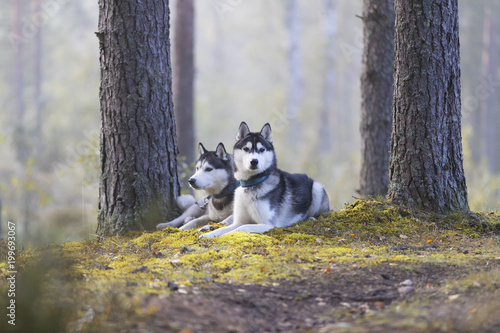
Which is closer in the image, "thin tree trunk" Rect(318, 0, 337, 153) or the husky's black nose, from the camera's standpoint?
the husky's black nose

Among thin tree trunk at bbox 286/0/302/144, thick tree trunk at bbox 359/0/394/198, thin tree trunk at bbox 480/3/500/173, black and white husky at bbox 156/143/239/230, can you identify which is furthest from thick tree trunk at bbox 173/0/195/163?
thin tree trunk at bbox 480/3/500/173

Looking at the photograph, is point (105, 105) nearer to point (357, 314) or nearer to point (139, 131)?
point (139, 131)

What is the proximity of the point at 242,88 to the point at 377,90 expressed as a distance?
43.4 m

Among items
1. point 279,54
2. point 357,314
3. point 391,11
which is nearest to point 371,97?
point 391,11

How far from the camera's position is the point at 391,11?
8859mm

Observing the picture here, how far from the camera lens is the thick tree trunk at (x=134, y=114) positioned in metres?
6.54

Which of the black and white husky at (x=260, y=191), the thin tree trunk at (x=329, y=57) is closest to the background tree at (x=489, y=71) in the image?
the thin tree trunk at (x=329, y=57)

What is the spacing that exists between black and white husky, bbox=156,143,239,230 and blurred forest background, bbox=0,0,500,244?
2.90 m

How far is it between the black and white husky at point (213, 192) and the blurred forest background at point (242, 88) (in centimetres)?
290

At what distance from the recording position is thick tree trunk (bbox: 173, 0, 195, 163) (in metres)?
12.0

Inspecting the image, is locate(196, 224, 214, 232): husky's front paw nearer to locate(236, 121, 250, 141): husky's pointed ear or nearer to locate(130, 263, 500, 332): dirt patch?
locate(236, 121, 250, 141): husky's pointed ear

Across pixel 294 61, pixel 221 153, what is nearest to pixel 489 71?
pixel 294 61

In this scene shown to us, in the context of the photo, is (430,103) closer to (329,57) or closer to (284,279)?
(284,279)

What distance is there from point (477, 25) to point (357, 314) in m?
34.2
